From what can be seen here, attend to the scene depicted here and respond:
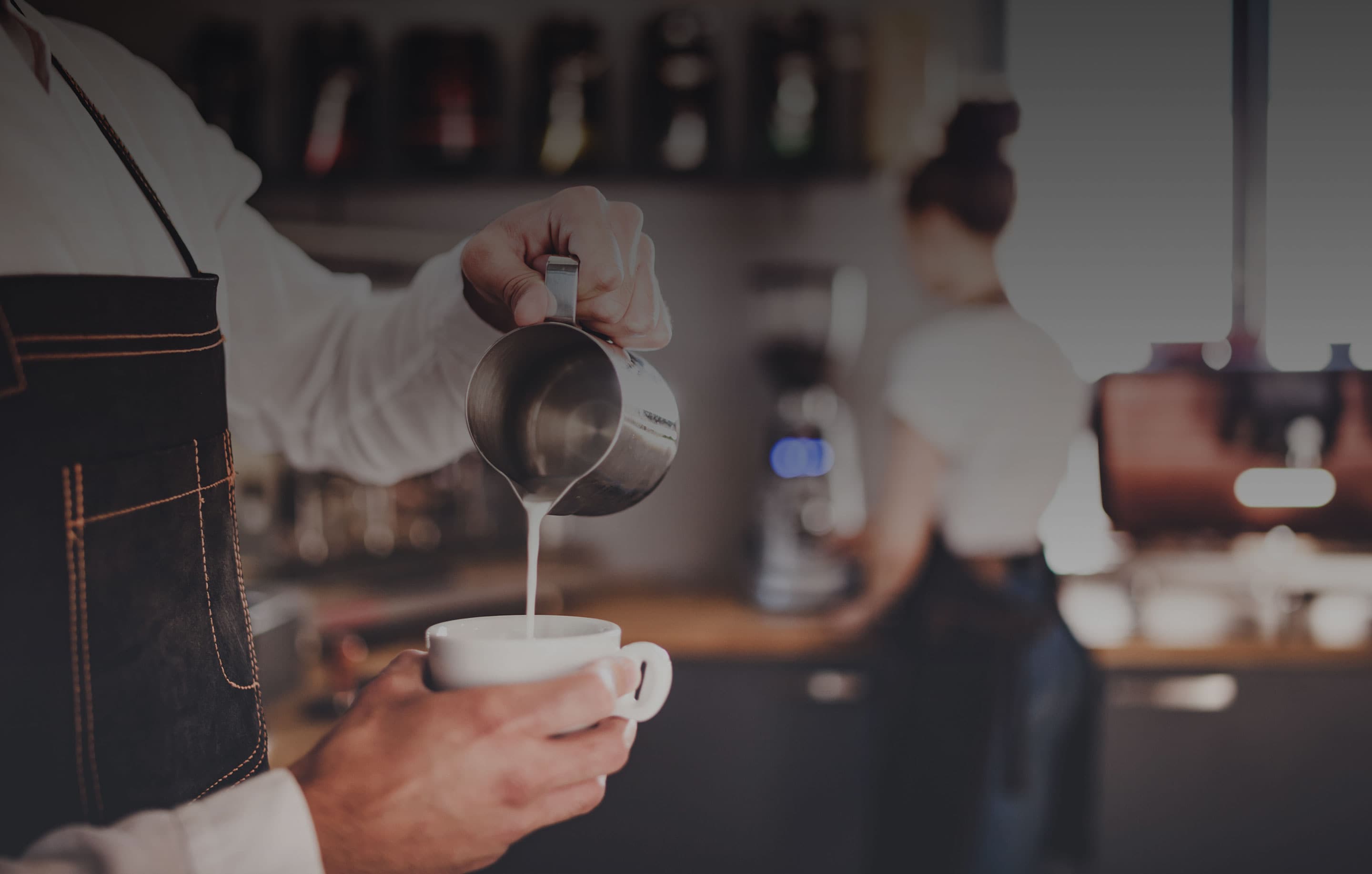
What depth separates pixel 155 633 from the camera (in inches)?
27.0

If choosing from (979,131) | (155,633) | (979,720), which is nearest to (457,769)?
(155,633)

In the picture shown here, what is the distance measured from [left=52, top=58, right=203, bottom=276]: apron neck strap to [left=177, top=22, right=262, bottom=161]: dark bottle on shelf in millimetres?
1466

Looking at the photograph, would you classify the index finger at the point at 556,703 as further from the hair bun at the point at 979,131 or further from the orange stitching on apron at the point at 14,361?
the hair bun at the point at 979,131

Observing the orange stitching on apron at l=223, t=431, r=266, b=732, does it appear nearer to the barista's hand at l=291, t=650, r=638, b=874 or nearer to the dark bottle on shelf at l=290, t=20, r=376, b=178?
the barista's hand at l=291, t=650, r=638, b=874

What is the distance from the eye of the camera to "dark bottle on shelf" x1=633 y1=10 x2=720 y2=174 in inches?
86.5

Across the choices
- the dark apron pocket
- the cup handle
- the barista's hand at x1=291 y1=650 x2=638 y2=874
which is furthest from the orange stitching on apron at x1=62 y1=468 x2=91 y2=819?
the cup handle

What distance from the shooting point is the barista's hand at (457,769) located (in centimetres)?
60

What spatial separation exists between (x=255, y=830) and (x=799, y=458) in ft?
5.39

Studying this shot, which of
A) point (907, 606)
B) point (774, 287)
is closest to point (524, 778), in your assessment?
point (907, 606)

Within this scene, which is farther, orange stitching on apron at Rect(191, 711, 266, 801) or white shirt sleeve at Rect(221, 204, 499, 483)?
white shirt sleeve at Rect(221, 204, 499, 483)

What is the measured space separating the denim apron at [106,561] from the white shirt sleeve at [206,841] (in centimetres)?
6

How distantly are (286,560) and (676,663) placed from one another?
0.78 metres

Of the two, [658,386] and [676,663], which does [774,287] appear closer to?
[676,663]

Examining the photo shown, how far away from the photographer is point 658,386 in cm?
76
